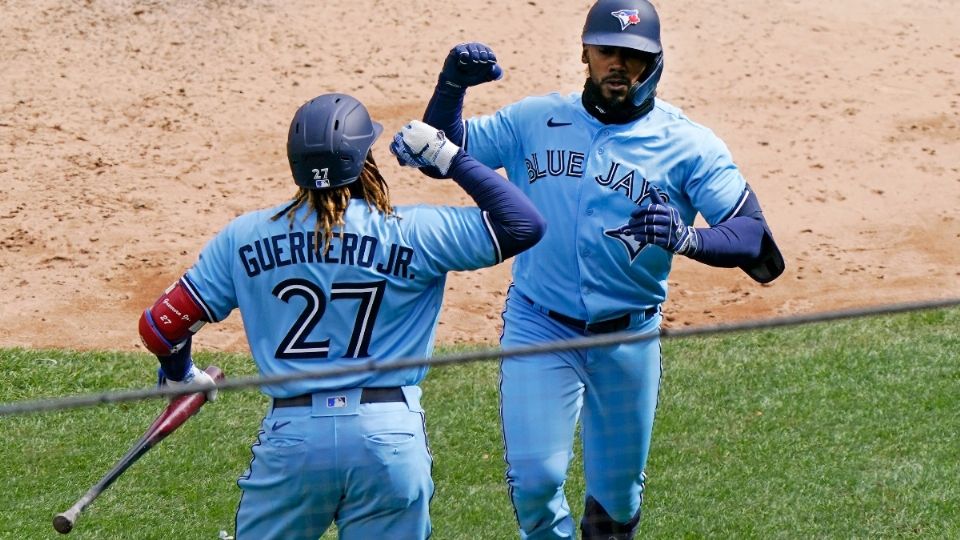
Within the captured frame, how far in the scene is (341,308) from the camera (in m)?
4.41

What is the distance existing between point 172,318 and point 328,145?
0.71 m

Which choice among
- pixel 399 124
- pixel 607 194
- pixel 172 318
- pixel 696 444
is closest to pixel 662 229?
pixel 607 194

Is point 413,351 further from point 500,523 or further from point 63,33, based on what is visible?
point 63,33

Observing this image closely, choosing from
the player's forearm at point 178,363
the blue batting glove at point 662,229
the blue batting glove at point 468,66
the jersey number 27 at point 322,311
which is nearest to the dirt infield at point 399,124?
the blue batting glove at point 468,66

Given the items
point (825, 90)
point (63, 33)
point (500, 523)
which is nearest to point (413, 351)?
point (500, 523)

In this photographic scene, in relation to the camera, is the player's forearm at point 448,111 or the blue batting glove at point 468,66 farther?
the player's forearm at point 448,111

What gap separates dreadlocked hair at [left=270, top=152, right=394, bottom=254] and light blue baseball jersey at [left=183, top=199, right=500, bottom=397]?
0.07 feet

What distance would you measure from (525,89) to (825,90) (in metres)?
2.36

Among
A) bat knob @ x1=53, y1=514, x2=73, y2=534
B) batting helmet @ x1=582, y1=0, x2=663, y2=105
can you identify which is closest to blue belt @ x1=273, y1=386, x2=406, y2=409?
batting helmet @ x1=582, y1=0, x2=663, y2=105

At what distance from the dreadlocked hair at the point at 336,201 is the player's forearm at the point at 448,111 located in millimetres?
967

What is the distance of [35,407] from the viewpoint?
373 cm

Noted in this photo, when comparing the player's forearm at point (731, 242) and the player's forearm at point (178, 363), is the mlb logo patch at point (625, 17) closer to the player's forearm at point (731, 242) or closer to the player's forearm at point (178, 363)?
the player's forearm at point (731, 242)

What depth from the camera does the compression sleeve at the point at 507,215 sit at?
15.0ft

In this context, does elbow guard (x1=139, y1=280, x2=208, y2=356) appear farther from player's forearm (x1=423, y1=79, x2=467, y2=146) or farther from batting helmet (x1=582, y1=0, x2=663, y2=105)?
batting helmet (x1=582, y1=0, x2=663, y2=105)
